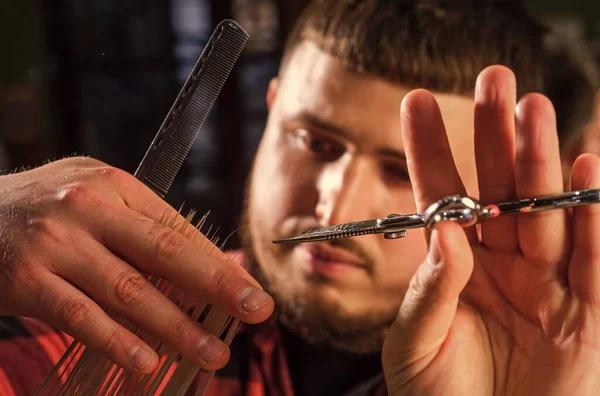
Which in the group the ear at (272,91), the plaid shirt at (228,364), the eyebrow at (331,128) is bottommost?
the plaid shirt at (228,364)

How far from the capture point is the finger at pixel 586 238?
46 centimetres

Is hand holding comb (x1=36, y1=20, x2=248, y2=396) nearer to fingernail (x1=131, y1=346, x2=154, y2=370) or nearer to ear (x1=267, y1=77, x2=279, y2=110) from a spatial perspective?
fingernail (x1=131, y1=346, x2=154, y2=370)

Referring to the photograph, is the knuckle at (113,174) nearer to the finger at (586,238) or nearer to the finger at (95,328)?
the finger at (95,328)

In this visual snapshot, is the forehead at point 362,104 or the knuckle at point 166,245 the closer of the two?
the knuckle at point 166,245

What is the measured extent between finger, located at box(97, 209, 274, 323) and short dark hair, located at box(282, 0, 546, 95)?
0.29 m

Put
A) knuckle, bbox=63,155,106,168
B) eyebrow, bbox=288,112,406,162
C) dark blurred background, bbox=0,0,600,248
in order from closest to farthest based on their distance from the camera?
knuckle, bbox=63,155,106,168, eyebrow, bbox=288,112,406,162, dark blurred background, bbox=0,0,600,248

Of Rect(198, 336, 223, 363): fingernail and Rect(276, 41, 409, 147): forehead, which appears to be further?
Rect(276, 41, 409, 147): forehead

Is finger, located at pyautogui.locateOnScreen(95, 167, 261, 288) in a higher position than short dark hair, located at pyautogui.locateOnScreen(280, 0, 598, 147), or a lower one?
lower

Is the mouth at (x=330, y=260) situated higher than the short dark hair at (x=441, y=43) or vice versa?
the short dark hair at (x=441, y=43)

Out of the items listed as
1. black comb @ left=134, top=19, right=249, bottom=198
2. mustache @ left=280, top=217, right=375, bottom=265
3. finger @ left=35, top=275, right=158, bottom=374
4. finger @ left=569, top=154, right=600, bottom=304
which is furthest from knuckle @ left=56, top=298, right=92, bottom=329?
finger @ left=569, top=154, right=600, bottom=304

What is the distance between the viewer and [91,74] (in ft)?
2.95

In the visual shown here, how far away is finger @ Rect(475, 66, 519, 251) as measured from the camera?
47 cm

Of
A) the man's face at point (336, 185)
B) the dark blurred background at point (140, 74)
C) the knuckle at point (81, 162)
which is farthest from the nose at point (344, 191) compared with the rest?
the knuckle at point (81, 162)

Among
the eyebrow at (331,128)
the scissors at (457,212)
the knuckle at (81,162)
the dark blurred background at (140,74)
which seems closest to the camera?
the scissors at (457,212)
